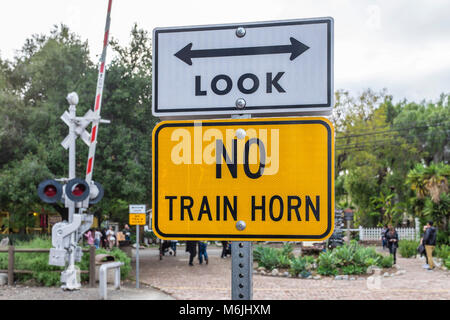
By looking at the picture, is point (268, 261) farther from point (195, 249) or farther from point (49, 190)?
point (49, 190)

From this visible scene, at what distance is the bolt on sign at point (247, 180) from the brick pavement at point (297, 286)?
1064cm

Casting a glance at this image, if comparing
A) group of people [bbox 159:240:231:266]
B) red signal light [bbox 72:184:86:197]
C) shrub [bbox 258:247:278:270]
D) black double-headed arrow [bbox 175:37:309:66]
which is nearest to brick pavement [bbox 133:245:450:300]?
shrub [bbox 258:247:278:270]

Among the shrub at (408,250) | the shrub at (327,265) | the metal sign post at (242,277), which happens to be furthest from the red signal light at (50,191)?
the shrub at (408,250)

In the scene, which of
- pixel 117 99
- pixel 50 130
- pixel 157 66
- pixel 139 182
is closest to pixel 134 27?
pixel 117 99

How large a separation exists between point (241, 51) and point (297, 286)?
14.1 meters

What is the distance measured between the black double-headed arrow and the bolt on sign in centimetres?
31

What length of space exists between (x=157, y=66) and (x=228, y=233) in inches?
33.5

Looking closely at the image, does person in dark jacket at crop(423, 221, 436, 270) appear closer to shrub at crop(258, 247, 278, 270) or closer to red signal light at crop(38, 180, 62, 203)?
shrub at crop(258, 247, 278, 270)

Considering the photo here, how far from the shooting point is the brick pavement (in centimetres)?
1352

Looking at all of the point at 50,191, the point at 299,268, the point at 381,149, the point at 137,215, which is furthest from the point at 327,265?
the point at 381,149

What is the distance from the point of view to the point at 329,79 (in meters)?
2.30

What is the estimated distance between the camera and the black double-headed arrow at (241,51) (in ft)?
7.66

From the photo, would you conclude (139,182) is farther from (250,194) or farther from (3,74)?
(250,194)

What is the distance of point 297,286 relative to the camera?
15648mm
